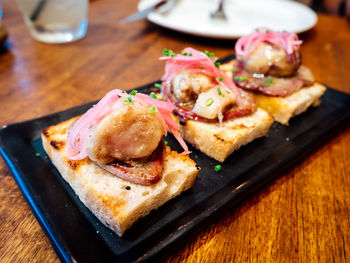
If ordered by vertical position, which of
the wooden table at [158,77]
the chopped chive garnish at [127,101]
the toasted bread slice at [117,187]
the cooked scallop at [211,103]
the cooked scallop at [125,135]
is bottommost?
the wooden table at [158,77]

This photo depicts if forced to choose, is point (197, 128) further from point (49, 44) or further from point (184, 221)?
point (49, 44)

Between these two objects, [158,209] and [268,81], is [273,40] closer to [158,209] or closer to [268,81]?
[268,81]

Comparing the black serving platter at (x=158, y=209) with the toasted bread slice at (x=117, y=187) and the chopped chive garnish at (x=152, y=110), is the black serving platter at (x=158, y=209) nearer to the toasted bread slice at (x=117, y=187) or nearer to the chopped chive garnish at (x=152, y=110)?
the toasted bread slice at (x=117, y=187)

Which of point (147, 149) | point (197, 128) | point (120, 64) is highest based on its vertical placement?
point (147, 149)

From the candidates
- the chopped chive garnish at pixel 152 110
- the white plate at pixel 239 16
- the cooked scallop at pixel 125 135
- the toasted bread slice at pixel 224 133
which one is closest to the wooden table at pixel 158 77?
the white plate at pixel 239 16

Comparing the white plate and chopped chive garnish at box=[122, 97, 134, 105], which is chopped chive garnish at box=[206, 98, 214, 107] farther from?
the white plate

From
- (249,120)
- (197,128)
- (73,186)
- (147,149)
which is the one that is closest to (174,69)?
(197,128)

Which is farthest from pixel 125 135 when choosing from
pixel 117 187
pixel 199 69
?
pixel 199 69
